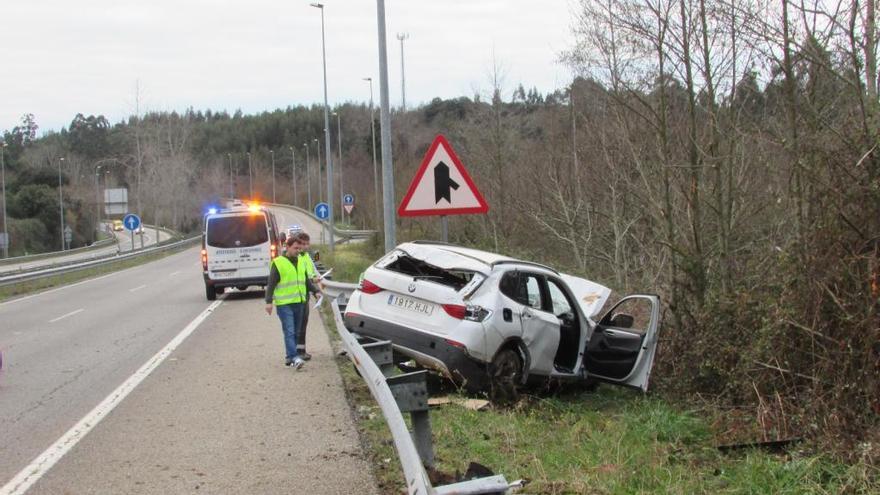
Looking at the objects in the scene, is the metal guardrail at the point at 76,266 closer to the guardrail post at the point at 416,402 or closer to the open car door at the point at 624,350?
the open car door at the point at 624,350

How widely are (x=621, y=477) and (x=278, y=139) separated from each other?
458ft

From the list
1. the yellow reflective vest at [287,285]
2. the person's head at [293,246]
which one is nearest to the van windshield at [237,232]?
the person's head at [293,246]

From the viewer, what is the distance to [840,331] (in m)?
6.07

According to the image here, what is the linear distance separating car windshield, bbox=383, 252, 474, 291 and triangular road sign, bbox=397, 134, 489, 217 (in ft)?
2.62

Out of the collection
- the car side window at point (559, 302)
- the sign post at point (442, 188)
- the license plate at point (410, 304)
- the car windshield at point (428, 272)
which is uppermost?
the sign post at point (442, 188)

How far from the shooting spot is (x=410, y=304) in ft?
25.3

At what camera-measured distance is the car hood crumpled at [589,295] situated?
8.55 metres

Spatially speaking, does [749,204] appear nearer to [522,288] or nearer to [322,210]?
[522,288]

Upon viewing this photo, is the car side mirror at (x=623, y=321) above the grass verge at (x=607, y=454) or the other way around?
above

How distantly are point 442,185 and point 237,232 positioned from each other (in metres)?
12.1

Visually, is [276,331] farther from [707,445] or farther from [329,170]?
[329,170]

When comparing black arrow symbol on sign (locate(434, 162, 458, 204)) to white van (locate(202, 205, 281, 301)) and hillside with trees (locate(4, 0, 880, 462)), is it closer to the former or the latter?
hillside with trees (locate(4, 0, 880, 462))

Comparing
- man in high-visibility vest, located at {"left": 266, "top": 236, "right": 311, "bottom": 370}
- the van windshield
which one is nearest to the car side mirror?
man in high-visibility vest, located at {"left": 266, "top": 236, "right": 311, "bottom": 370}

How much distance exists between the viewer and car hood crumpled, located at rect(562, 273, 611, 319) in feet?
28.1
